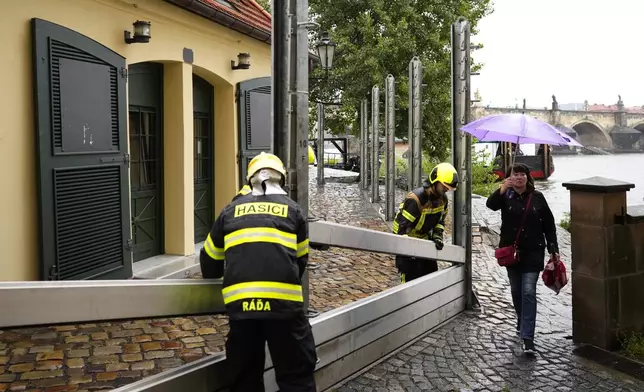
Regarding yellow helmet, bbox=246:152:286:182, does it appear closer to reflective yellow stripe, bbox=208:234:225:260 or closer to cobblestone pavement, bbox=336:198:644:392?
reflective yellow stripe, bbox=208:234:225:260

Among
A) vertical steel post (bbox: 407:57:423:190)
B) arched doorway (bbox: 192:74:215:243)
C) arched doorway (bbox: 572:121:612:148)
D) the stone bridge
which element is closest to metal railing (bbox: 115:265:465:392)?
arched doorway (bbox: 192:74:215:243)

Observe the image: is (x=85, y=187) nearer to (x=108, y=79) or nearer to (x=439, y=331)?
(x=108, y=79)

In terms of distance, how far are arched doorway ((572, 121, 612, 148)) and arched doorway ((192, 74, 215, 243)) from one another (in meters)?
80.5

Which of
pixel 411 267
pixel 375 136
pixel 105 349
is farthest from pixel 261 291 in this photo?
pixel 375 136

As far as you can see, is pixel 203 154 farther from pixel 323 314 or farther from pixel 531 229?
pixel 323 314

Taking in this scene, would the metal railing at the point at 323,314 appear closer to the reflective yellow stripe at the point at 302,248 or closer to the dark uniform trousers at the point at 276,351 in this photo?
the dark uniform trousers at the point at 276,351

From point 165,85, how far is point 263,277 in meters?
6.79

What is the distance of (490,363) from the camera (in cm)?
563

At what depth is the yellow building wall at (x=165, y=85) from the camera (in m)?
6.30

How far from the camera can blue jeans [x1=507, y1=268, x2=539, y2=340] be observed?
5.83 m

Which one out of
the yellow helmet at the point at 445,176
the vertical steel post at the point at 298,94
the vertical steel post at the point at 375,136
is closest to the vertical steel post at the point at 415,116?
the vertical steel post at the point at 375,136

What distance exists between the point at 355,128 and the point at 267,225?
27.1 m

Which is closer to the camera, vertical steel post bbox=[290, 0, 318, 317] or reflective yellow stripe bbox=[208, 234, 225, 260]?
reflective yellow stripe bbox=[208, 234, 225, 260]

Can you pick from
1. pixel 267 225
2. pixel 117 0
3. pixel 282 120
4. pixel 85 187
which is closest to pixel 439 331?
pixel 282 120
